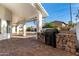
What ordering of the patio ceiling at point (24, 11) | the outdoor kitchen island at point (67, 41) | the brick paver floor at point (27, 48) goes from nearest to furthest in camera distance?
the brick paver floor at point (27, 48) < the outdoor kitchen island at point (67, 41) < the patio ceiling at point (24, 11)

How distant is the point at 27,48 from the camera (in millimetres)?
10070

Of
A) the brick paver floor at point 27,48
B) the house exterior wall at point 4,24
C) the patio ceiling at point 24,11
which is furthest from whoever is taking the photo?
the patio ceiling at point 24,11

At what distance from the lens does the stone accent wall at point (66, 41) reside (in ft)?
30.7

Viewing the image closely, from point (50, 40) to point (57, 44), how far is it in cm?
96

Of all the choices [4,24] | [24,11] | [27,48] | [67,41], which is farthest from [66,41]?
[4,24]

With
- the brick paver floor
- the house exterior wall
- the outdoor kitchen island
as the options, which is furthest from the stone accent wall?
the house exterior wall

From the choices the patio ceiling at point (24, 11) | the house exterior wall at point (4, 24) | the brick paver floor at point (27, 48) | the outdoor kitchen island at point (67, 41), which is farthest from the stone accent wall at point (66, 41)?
the house exterior wall at point (4, 24)

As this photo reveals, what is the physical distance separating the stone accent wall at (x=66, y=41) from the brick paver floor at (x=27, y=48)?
1.21ft

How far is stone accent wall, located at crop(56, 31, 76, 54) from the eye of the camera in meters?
9.34

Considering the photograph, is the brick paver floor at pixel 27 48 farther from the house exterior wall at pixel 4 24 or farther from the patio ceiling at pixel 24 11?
the patio ceiling at pixel 24 11

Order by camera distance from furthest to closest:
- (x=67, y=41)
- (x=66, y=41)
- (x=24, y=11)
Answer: (x=24, y=11)
(x=66, y=41)
(x=67, y=41)

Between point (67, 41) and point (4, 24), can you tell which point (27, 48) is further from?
point (4, 24)

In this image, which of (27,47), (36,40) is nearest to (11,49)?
(27,47)

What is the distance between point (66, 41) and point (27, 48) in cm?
190
